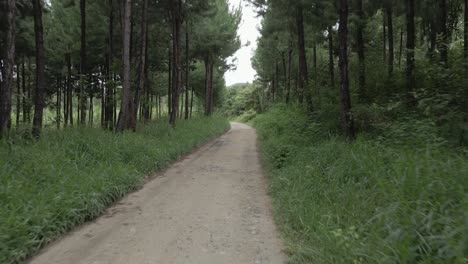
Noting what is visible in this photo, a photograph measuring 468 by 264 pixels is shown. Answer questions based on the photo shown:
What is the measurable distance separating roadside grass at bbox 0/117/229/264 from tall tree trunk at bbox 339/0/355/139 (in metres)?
5.44

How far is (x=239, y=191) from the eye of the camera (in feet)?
25.4

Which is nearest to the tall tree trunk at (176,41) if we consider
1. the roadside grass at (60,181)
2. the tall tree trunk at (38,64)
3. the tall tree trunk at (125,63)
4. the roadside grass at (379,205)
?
the tall tree trunk at (125,63)

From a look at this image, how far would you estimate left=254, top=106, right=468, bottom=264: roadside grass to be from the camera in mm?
3279

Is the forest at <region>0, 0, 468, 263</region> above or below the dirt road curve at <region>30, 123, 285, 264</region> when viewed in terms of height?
above

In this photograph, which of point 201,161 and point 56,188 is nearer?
point 56,188

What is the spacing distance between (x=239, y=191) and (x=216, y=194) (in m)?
0.60

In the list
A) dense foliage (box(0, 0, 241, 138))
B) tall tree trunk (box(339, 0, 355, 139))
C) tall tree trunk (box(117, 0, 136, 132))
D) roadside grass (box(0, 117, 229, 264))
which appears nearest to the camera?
roadside grass (box(0, 117, 229, 264))

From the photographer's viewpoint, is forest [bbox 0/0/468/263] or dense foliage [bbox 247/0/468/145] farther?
dense foliage [bbox 247/0/468/145]

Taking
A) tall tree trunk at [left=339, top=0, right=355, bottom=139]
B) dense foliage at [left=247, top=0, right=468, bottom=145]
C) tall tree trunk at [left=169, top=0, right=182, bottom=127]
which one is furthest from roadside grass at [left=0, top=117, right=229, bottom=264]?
tall tree trunk at [left=169, top=0, right=182, bottom=127]

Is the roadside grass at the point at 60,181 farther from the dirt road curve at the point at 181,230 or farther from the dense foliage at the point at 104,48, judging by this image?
the dense foliage at the point at 104,48

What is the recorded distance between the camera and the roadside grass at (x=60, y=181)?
450 cm

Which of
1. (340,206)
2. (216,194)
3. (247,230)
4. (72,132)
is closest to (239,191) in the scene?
(216,194)

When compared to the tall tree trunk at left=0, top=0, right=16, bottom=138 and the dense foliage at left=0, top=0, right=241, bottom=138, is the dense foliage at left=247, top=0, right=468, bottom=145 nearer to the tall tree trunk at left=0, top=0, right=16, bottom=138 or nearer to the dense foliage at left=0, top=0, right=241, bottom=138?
the dense foliage at left=0, top=0, right=241, bottom=138

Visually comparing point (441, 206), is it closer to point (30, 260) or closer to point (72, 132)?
point (30, 260)
